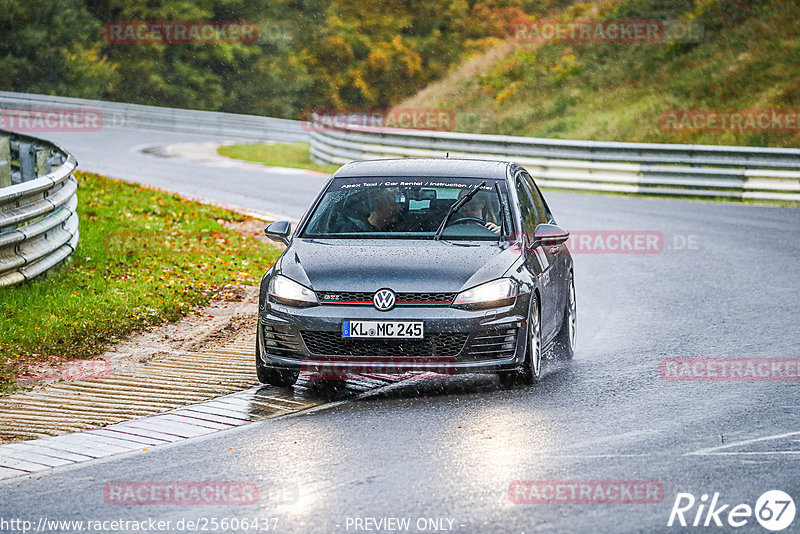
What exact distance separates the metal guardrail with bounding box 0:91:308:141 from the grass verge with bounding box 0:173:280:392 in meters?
21.7

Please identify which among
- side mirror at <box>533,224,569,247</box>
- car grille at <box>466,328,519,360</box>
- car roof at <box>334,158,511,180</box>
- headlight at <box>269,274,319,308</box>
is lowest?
car grille at <box>466,328,519,360</box>

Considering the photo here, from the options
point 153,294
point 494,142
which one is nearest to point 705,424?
point 153,294

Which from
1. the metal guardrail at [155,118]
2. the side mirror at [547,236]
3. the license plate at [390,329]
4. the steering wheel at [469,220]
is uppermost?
the steering wheel at [469,220]

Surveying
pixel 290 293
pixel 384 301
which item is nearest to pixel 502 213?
pixel 384 301

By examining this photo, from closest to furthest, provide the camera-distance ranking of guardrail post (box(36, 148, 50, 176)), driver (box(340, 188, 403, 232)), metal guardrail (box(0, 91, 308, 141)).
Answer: driver (box(340, 188, 403, 232)) → guardrail post (box(36, 148, 50, 176)) → metal guardrail (box(0, 91, 308, 141))

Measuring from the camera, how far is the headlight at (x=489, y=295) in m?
8.20

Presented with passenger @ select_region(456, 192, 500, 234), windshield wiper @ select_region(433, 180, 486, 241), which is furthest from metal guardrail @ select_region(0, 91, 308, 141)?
passenger @ select_region(456, 192, 500, 234)

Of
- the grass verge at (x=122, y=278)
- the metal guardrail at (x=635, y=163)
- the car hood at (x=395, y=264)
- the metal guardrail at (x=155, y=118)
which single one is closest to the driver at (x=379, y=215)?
the car hood at (x=395, y=264)

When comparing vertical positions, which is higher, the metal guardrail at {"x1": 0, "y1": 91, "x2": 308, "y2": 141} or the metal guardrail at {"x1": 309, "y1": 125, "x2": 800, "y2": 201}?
the metal guardrail at {"x1": 309, "y1": 125, "x2": 800, "y2": 201}

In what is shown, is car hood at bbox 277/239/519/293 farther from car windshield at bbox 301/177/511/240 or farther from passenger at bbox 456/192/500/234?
passenger at bbox 456/192/500/234

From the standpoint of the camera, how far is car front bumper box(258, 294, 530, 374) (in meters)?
8.11

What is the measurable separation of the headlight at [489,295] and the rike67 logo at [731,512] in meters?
2.54

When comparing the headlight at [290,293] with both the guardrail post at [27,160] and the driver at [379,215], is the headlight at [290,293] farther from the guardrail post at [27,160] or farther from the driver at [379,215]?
the guardrail post at [27,160]

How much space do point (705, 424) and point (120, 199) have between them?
539 inches
